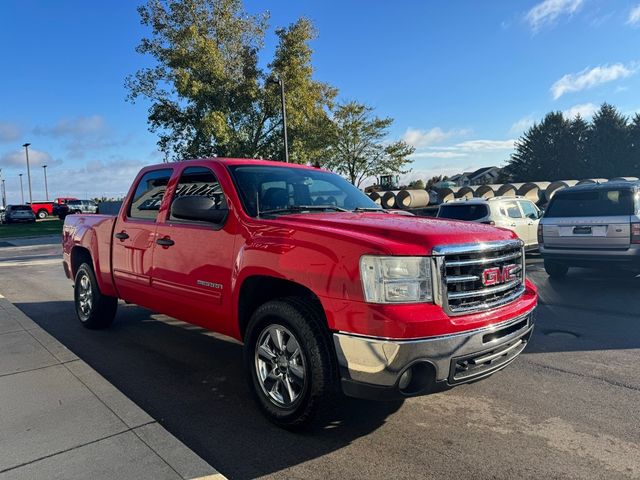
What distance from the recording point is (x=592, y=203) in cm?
861

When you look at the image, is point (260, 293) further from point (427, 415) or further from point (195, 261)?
point (427, 415)

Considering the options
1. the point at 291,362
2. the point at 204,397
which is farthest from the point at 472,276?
the point at 204,397

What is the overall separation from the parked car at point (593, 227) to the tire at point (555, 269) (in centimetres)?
2

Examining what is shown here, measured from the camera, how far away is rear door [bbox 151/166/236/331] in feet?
12.6

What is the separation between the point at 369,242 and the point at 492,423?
5.59ft

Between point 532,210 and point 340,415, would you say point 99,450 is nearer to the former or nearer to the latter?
point 340,415

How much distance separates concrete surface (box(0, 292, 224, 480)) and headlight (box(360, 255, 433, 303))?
1372mm

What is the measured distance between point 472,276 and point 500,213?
9450 millimetres

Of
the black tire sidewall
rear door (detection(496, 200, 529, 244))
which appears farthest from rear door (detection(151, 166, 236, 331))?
rear door (detection(496, 200, 529, 244))

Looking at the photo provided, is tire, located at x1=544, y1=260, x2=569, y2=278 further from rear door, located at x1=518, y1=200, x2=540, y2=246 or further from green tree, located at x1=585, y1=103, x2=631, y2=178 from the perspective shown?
green tree, located at x1=585, y1=103, x2=631, y2=178

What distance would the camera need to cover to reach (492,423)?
136 inches

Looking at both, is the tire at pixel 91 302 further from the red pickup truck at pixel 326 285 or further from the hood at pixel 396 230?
the hood at pixel 396 230

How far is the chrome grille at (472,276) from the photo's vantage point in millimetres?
2936

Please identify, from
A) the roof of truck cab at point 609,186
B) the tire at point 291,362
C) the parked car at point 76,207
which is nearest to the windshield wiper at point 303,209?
the tire at point 291,362
